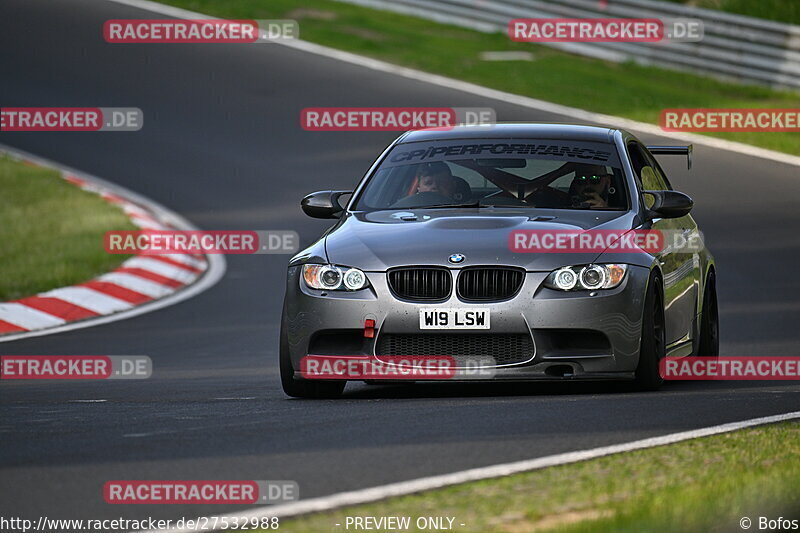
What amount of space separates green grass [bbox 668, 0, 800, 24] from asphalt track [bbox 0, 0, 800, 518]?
8.11m

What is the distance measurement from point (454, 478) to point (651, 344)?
2928mm

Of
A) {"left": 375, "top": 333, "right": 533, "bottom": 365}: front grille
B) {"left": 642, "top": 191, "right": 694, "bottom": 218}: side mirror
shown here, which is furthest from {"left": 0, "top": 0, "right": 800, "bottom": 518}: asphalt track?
{"left": 642, "top": 191, "right": 694, "bottom": 218}: side mirror

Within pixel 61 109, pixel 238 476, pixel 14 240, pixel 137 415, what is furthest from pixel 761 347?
pixel 61 109

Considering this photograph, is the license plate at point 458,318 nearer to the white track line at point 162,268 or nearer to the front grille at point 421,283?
the front grille at point 421,283

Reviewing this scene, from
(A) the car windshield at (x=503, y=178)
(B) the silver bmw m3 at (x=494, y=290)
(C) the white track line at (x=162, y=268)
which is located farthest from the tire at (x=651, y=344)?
(C) the white track line at (x=162, y=268)

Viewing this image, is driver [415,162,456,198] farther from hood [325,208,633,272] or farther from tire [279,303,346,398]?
tire [279,303,346,398]

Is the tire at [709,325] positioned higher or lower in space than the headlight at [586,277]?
lower

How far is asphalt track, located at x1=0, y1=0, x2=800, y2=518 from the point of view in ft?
22.0

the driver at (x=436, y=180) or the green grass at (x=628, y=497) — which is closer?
the green grass at (x=628, y=497)

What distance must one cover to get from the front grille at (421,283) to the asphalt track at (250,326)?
0.56 metres

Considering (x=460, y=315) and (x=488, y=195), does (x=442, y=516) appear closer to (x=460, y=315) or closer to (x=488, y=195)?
(x=460, y=315)

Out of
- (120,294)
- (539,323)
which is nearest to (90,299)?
(120,294)

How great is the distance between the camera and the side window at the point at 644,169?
10266 mm

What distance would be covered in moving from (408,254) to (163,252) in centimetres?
879
